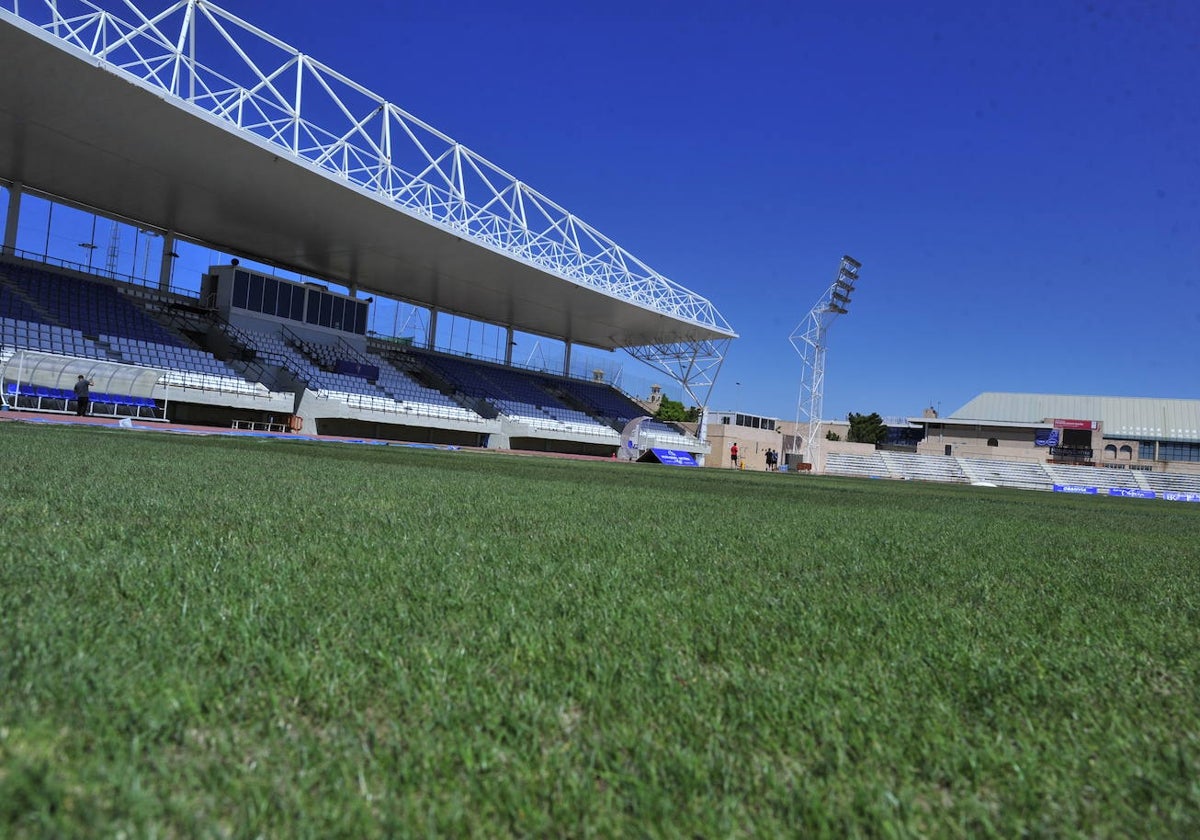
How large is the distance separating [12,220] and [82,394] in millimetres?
10107

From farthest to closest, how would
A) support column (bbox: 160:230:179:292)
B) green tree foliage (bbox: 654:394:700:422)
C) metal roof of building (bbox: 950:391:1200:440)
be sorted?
green tree foliage (bbox: 654:394:700:422) < metal roof of building (bbox: 950:391:1200:440) < support column (bbox: 160:230:179:292)

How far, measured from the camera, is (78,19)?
16.9 m

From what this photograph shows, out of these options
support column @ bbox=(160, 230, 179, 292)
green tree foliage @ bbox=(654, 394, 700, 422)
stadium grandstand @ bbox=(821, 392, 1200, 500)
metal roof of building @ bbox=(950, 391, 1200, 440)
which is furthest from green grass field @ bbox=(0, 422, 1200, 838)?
metal roof of building @ bbox=(950, 391, 1200, 440)

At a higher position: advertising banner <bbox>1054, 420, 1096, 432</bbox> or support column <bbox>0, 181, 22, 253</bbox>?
support column <bbox>0, 181, 22, 253</bbox>

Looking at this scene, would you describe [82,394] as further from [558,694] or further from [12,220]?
[558,694]

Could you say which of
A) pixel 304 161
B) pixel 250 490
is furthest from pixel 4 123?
pixel 250 490

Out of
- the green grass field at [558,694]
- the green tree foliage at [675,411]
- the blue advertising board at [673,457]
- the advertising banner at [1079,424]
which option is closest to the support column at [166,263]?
the blue advertising board at [673,457]

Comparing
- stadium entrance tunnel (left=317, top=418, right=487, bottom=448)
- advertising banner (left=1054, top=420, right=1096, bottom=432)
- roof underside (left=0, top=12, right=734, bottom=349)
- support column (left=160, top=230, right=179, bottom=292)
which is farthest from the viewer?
advertising banner (left=1054, top=420, right=1096, bottom=432)

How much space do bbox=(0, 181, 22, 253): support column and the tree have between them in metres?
66.1

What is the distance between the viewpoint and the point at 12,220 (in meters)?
25.1

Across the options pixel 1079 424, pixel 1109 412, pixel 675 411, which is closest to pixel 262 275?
pixel 675 411

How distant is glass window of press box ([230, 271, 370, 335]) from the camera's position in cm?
3066

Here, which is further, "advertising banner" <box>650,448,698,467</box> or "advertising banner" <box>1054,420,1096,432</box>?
"advertising banner" <box>1054,420,1096,432</box>

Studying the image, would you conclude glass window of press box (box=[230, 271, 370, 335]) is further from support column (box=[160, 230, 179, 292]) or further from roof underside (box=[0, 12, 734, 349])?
support column (box=[160, 230, 179, 292])
